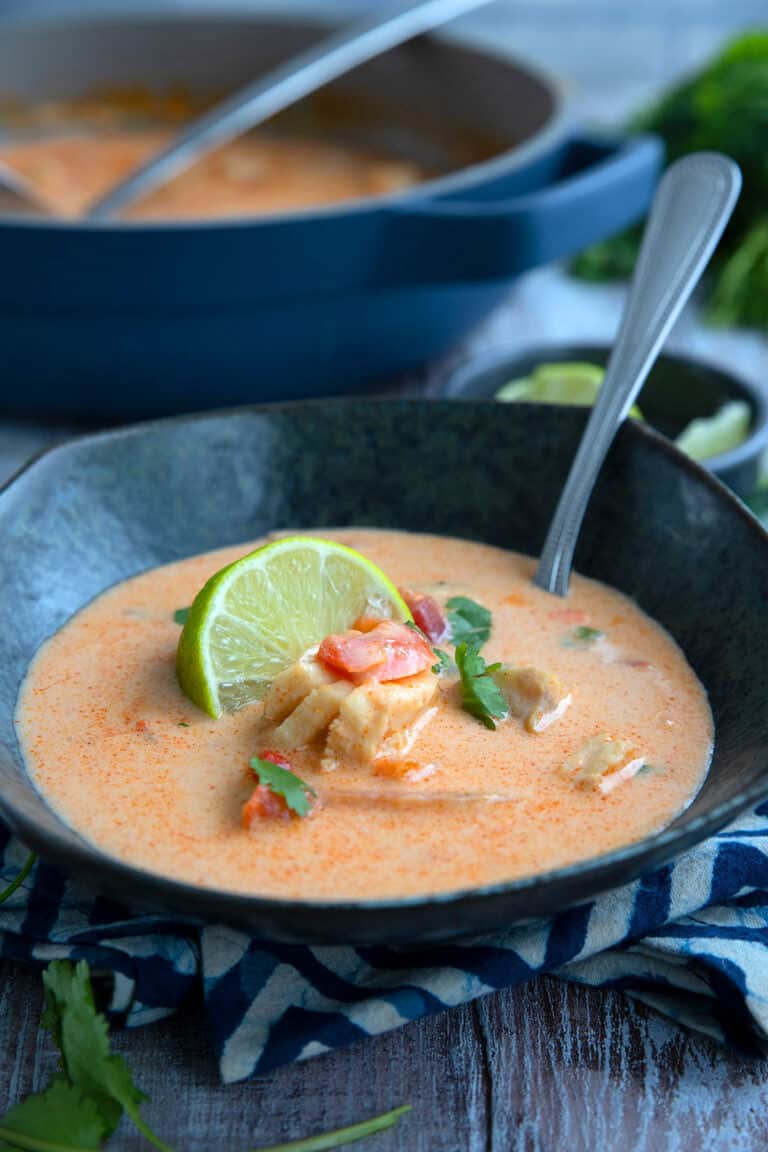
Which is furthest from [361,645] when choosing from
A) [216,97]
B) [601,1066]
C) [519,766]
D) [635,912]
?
[216,97]

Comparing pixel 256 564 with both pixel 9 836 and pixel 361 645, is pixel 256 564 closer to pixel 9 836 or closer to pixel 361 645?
pixel 361 645

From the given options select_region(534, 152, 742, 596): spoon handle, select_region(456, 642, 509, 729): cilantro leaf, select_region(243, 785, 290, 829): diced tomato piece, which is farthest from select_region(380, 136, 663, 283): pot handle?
select_region(243, 785, 290, 829): diced tomato piece

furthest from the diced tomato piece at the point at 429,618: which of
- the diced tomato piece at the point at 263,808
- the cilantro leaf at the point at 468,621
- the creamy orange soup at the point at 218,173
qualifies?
the creamy orange soup at the point at 218,173

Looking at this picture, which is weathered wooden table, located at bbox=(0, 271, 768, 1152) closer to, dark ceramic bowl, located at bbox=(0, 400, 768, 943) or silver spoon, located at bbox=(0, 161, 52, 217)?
dark ceramic bowl, located at bbox=(0, 400, 768, 943)

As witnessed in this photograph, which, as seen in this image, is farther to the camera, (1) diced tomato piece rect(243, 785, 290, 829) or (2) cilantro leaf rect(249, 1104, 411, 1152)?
(1) diced tomato piece rect(243, 785, 290, 829)

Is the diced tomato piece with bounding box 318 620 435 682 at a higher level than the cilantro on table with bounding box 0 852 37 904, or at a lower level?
higher

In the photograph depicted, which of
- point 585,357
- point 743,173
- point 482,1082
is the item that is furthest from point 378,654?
point 743,173

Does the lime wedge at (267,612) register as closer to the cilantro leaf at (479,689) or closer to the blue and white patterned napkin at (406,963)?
the cilantro leaf at (479,689)
